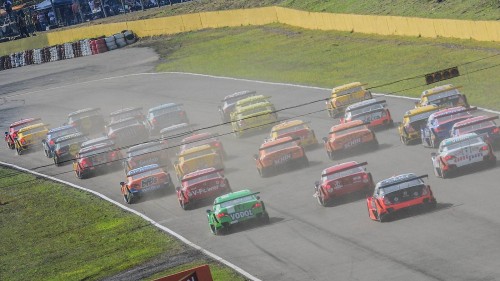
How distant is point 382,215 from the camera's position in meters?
39.2

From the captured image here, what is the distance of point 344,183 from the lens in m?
43.8

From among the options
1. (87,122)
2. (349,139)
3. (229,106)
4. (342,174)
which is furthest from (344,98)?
(342,174)

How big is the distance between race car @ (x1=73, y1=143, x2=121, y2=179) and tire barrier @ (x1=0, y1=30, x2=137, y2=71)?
173ft

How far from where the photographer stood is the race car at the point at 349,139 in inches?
2094

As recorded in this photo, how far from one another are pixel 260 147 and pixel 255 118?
1000cm

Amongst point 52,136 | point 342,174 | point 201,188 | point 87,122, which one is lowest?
point 342,174

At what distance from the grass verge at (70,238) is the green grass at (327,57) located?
20.4 metres

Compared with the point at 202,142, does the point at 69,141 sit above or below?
above

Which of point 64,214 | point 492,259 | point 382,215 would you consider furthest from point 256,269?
point 64,214

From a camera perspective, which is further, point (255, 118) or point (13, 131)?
point (13, 131)

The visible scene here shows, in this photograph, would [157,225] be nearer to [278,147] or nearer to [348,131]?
[278,147]

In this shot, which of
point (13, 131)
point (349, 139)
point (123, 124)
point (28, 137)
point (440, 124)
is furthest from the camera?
point (13, 131)

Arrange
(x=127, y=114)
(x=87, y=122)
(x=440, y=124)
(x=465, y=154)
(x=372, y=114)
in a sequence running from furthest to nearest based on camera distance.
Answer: (x=87, y=122), (x=127, y=114), (x=372, y=114), (x=440, y=124), (x=465, y=154)

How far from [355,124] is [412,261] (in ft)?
68.8
